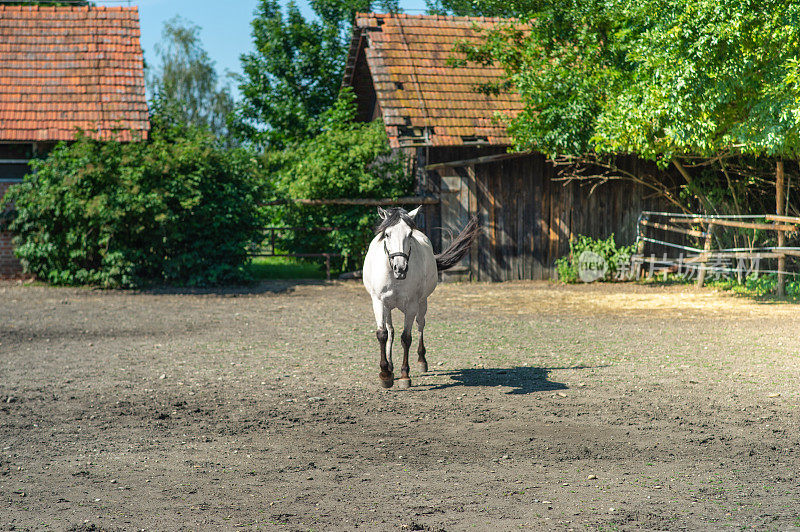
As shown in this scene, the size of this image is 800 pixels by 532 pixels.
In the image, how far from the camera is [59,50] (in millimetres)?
20266

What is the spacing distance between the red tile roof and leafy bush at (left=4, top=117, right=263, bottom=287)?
4.16 feet

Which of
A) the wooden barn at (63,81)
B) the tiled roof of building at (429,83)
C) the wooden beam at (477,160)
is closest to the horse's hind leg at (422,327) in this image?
the tiled roof of building at (429,83)

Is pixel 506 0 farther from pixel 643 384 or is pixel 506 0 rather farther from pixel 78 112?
pixel 643 384

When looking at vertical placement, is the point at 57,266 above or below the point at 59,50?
below

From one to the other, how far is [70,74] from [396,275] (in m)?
Result: 15.8

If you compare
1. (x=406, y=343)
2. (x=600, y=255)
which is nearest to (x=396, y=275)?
(x=406, y=343)

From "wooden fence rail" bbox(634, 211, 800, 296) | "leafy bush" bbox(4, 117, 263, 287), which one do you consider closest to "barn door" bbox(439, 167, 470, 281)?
"wooden fence rail" bbox(634, 211, 800, 296)

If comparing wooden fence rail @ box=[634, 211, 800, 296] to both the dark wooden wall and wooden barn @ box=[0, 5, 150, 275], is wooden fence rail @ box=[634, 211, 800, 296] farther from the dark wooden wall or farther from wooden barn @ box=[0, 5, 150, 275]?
wooden barn @ box=[0, 5, 150, 275]

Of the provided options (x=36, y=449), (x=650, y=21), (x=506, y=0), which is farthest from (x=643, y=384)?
(x=506, y=0)

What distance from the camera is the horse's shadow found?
7.62 meters

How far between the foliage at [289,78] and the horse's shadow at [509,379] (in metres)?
22.1

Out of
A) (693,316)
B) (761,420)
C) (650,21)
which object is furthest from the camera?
(650,21)

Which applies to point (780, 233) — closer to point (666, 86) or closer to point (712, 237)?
point (712, 237)

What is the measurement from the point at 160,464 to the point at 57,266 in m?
12.9
